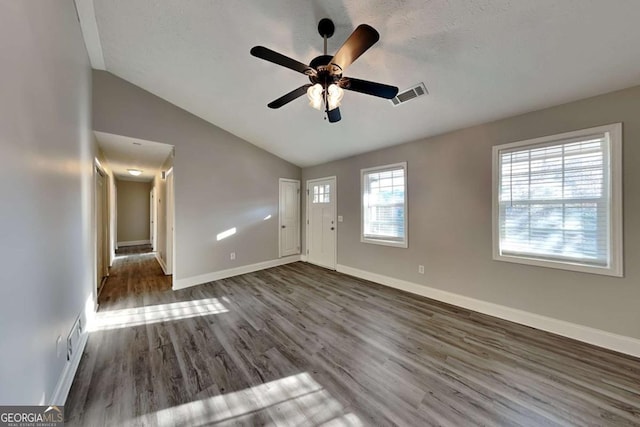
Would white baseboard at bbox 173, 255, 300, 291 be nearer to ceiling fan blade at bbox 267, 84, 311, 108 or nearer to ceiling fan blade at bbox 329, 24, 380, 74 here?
ceiling fan blade at bbox 267, 84, 311, 108

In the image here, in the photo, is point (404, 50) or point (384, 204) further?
point (384, 204)

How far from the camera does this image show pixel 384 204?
13.0ft

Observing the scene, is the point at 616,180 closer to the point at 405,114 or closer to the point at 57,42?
the point at 405,114

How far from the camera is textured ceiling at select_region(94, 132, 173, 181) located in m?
3.37

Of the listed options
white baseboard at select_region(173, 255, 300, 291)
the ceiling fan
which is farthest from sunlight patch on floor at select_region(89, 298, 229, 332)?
the ceiling fan

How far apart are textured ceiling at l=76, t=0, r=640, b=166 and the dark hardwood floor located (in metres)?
2.52

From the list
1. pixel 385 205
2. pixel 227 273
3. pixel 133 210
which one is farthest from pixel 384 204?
pixel 133 210

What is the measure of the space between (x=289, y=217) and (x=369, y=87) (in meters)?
3.94

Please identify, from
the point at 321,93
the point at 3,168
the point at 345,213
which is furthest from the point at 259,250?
the point at 3,168

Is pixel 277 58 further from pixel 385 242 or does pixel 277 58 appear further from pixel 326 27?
pixel 385 242

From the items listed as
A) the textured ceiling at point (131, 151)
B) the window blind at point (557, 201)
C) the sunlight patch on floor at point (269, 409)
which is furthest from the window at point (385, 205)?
the textured ceiling at point (131, 151)

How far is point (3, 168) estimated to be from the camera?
3.04 feet

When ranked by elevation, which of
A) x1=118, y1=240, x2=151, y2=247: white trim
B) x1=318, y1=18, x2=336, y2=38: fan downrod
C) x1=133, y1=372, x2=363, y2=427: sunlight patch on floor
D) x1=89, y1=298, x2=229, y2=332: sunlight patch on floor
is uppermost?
x1=318, y1=18, x2=336, y2=38: fan downrod

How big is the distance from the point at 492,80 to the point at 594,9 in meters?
0.70
